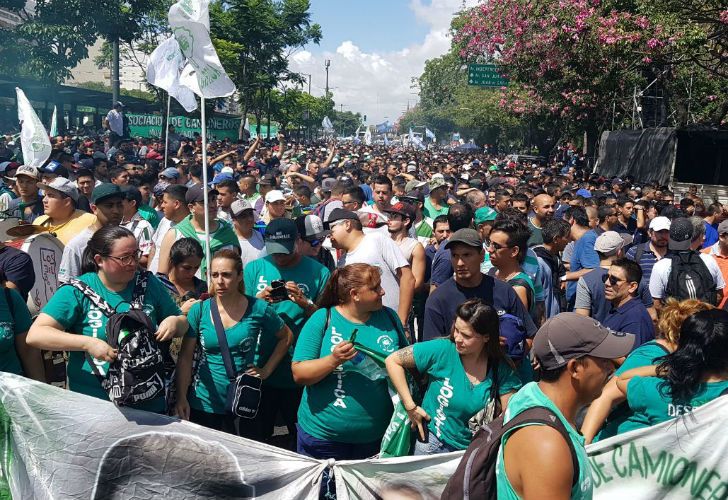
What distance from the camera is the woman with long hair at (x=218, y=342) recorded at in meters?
4.37

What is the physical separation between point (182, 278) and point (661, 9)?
602 inches

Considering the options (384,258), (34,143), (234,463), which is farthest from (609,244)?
(34,143)

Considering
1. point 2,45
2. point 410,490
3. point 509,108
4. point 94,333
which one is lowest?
point 410,490

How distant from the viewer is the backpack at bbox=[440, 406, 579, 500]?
7.62 ft

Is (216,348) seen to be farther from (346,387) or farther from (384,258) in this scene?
(384,258)

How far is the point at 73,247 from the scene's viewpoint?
520 centimetres

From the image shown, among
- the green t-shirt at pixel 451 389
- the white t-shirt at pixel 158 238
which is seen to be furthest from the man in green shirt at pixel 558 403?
the white t-shirt at pixel 158 238

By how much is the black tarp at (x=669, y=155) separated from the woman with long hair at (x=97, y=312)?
19.4 m

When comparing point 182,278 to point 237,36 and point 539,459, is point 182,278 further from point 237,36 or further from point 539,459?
point 237,36

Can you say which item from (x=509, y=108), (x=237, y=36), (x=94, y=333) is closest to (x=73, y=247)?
(x=94, y=333)

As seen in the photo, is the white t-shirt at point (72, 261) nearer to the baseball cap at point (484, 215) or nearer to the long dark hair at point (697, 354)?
the long dark hair at point (697, 354)

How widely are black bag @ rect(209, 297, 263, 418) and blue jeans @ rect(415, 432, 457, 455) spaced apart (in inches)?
39.0

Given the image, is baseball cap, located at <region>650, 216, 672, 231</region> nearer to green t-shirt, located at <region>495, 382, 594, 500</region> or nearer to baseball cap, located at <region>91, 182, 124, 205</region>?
baseball cap, located at <region>91, 182, 124, 205</region>

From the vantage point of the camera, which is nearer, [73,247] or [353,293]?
[353,293]
